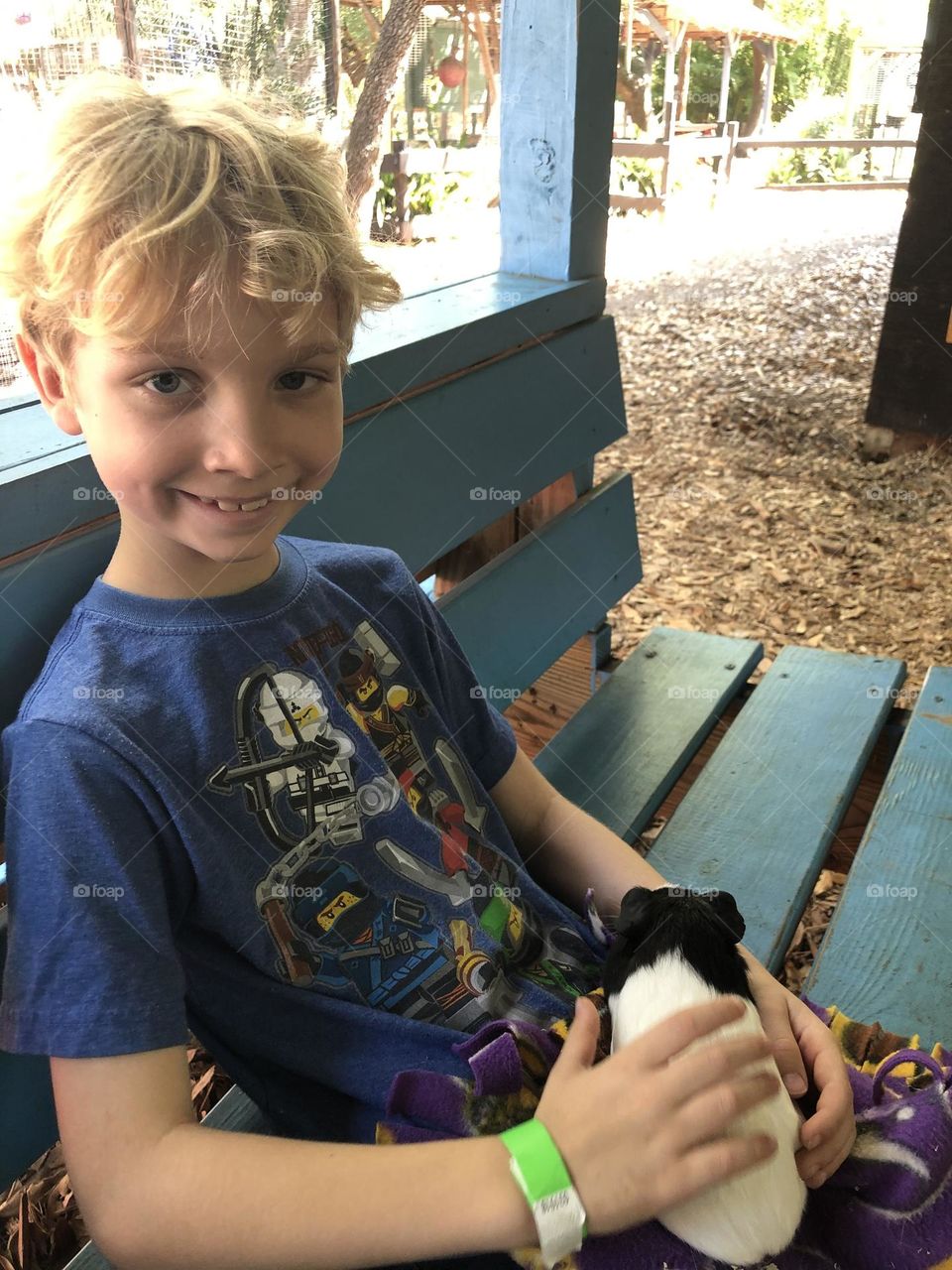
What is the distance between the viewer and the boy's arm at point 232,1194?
0.80 metres

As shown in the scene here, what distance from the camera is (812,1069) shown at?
106 cm

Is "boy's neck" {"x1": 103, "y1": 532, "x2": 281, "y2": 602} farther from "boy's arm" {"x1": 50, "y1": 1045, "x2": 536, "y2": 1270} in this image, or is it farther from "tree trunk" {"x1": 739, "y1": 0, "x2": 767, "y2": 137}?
"tree trunk" {"x1": 739, "y1": 0, "x2": 767, "y2": 137}

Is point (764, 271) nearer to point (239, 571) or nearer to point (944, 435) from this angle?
point (944, 435)

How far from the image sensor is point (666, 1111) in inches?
32.6

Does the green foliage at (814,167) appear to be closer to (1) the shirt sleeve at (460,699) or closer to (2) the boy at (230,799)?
(1) the shirt sleeve at (460,699)

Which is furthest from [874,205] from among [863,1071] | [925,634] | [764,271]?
[863,1071]

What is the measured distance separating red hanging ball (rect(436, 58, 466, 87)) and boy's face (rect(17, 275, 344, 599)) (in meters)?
1.35

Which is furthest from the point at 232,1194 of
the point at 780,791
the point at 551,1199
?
the point at 780,791

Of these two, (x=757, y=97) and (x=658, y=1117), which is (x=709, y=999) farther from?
(x=757, y=97)

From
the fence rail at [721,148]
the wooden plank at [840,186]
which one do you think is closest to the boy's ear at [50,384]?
the fence rail at [721,148]

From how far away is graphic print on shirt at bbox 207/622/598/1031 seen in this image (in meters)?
0.99

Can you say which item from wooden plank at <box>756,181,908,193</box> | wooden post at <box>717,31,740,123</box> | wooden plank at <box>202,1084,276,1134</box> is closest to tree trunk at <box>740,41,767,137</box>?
wooden post at <box>717,31,740,123</box>

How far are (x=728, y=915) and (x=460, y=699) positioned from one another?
0.41 m

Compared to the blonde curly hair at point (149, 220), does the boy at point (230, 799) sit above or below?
below
